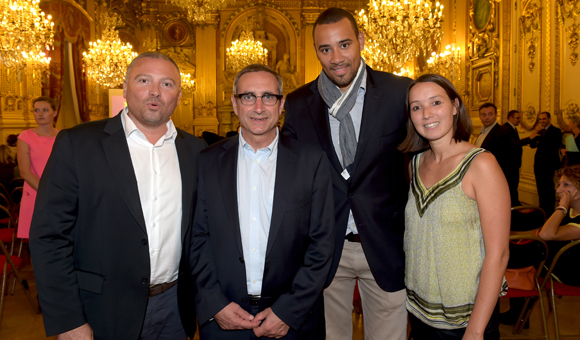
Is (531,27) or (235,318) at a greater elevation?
(531,27)

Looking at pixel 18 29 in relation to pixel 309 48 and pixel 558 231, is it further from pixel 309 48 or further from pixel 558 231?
pixel 309 48

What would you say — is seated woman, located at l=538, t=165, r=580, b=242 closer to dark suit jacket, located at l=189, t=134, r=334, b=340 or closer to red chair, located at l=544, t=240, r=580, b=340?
red chair, located at l=544, t=240, r=580, b=340

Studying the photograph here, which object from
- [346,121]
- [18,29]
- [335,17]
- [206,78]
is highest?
[206,78]

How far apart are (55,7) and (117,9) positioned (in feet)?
15.6

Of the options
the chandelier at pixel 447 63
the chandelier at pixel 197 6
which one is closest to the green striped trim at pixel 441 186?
the chandelier at pixel 197 6

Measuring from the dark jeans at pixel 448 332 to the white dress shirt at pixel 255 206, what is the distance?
2.50 ft

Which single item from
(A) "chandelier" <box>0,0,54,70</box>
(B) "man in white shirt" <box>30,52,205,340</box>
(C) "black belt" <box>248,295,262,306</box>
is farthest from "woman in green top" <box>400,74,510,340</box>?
(A) "chandelier" <box>0,0,54,70</box>

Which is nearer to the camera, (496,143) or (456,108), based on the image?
(456,108)

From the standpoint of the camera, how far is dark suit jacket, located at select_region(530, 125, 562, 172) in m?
6.67

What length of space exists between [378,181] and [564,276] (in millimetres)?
1953

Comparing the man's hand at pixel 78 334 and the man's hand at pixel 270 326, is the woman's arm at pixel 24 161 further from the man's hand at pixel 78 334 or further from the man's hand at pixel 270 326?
the man's hand at pixel 270 326

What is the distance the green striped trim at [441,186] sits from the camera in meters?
1.71

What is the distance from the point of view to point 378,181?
208 cm

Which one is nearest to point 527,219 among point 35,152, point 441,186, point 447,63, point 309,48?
point 441,186
